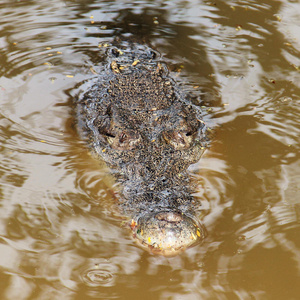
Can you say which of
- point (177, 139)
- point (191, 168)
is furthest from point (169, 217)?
point (177, 139)

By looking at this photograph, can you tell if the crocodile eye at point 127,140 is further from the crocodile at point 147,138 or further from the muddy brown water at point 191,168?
the muddy brown water at point 191,168

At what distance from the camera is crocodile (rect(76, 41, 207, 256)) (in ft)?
11.5

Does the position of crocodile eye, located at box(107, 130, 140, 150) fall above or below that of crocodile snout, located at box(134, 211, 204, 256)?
above

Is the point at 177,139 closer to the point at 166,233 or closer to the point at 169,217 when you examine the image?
the point at 169,217

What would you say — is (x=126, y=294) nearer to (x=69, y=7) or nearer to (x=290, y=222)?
(x=290, y=222)

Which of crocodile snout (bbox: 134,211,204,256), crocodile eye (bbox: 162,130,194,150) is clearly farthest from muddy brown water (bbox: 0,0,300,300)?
crocodile eye (bbox: 162,130,194,150)

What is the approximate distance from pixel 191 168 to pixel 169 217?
1155 millimetres

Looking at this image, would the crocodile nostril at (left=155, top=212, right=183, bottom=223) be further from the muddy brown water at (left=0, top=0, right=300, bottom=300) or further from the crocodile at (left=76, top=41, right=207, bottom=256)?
the muddy brown water at (left=0, top=0, right=300, bottom=300)

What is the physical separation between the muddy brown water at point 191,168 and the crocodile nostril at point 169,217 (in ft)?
1.03

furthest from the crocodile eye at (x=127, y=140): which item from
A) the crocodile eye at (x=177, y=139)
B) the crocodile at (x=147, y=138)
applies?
the crocodile eye at (x=177, y=139)

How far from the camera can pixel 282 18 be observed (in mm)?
7418

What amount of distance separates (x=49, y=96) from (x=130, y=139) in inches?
67.7

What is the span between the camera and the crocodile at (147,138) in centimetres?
350

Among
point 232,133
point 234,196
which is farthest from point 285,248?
point 232,133
